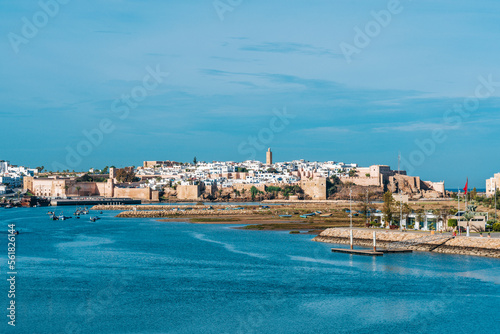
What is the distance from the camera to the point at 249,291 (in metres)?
20.1

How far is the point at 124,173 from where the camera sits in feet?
420

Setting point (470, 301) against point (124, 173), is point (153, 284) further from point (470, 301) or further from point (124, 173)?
point (124, 173)

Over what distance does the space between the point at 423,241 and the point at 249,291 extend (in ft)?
38.8

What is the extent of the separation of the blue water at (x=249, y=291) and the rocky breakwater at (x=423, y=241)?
2.66 feet

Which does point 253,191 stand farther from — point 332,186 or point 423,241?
point 423,241

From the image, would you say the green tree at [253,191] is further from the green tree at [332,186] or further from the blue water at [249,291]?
the blue water at [249,291]

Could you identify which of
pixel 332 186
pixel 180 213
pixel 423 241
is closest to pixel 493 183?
pixel 332 186

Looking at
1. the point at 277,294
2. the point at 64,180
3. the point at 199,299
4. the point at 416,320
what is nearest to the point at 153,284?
the point at 199,299

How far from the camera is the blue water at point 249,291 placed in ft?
53.3

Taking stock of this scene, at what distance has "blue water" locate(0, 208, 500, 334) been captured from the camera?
16.2 metres

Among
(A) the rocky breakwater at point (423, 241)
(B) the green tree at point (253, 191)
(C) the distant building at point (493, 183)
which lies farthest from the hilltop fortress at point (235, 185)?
(A) the rocky breakwater at point (423, 241)

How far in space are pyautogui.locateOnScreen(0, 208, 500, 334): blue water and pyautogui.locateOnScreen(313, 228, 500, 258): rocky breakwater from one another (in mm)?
812

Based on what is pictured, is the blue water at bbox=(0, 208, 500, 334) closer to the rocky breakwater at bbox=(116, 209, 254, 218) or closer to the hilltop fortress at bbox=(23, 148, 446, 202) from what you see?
the rocky breakwater at bbox=(116, 209, 254, 218)

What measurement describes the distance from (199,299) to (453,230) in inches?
597
